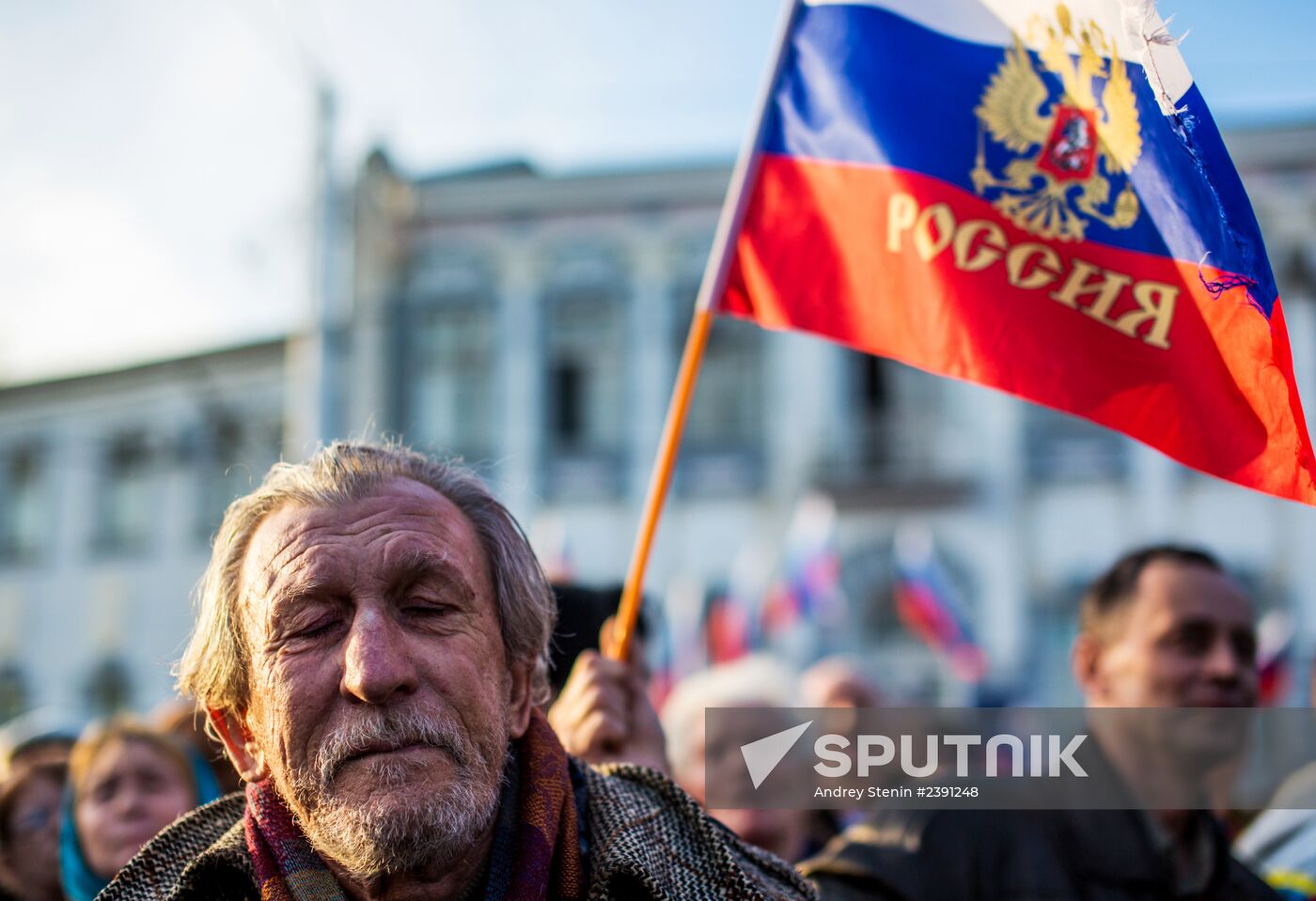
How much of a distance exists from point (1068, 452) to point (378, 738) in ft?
59.1

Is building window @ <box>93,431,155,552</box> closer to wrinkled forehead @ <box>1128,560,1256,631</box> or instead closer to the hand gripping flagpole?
the hand gripping flagpole

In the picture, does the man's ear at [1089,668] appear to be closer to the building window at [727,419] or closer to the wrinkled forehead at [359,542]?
the wrinkled forehead at [359,542]

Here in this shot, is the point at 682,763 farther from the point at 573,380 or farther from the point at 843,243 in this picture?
the point at 573,380

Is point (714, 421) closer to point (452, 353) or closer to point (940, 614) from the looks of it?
point (452, 353)

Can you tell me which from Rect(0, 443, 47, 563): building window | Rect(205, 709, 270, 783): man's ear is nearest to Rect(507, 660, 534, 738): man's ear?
Rect(205, 709, 270, 783): man's ear

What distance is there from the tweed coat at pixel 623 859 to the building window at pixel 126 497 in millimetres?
23230

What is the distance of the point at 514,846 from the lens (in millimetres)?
2180

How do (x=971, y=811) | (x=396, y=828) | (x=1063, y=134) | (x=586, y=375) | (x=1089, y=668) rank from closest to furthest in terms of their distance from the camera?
(x=396, y=828)
(x=1063, y=134)
(x=971, y=811)
(x=1089, y=668)
(x=586, y=375)

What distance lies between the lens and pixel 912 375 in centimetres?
1956

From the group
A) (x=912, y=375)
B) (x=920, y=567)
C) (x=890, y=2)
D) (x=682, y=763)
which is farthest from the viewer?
(x=912, y=375)

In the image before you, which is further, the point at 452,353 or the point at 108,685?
the point at 108,685

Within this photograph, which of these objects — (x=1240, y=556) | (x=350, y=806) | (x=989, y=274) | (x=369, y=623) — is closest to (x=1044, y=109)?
(x=989, y=274)

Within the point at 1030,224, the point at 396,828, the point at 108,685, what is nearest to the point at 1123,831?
the point at 1030,224

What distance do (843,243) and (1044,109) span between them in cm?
49
